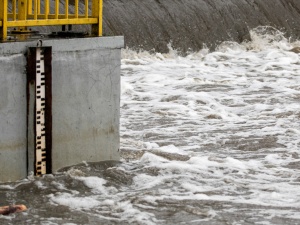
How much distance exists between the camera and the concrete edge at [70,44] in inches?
301

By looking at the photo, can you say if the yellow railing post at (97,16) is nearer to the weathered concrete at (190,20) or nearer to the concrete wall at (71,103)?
the concrete wall at (71,103)

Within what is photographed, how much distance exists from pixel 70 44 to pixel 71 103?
57cm

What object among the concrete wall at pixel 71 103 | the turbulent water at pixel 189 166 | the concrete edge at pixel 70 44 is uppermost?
the concrete edge at pixel 70 44

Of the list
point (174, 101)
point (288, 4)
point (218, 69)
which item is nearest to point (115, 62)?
point (174, 101)

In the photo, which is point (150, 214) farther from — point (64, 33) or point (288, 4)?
point (288, 4)

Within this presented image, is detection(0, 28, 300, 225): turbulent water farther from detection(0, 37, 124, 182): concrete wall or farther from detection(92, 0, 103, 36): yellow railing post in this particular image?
detection(92, 0, 103, 36): yellow railing post

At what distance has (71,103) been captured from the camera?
8.21 metres

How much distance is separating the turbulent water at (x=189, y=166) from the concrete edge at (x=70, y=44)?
1.17m

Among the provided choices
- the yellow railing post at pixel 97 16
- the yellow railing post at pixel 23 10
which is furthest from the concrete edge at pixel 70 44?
the yellow railing post at pixel 23 10

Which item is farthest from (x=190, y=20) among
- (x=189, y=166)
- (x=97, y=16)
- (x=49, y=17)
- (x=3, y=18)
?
(x=3, y=18)

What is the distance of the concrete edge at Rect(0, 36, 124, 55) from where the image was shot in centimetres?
765

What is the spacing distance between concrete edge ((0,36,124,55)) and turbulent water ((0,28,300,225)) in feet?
3.84

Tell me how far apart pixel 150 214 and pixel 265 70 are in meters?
11.5

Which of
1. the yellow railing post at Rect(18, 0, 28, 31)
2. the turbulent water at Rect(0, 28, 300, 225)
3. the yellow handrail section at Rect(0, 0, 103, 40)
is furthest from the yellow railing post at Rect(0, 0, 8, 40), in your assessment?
the turbulent water at Rect(0, 28, 300, 225)
